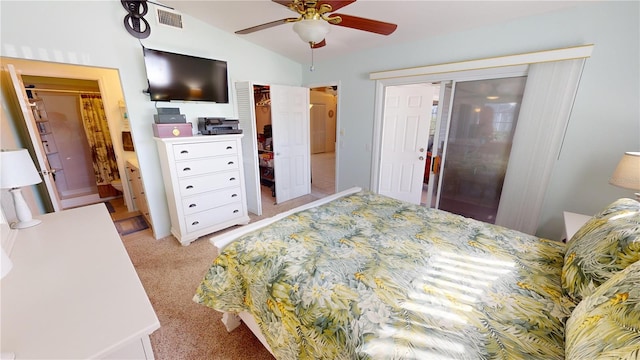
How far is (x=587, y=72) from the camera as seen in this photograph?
199 centimetres

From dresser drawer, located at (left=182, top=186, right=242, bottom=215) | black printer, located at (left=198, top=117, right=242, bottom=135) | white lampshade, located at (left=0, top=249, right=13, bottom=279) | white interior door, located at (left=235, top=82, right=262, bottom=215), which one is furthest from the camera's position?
white interior door, located at (left=235, top=82, right=262, bottom=215)

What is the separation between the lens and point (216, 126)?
2855 millimetres

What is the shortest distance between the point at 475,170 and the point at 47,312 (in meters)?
3.40

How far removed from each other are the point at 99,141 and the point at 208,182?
2.79 m

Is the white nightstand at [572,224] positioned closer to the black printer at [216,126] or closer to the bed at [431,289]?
the bed at [431,289]

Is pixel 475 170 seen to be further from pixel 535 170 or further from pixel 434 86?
pixel 434 86

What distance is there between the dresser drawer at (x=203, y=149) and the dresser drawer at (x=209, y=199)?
461mm

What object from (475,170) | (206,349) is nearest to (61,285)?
(206,349)

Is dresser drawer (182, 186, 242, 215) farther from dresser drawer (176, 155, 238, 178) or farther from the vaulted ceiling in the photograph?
the vaulted ceiling

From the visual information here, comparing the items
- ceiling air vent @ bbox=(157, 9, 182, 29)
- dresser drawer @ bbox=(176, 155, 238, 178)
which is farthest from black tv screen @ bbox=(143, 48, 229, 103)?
dresser drawer @ bbox=(176, 155, 238, 178)

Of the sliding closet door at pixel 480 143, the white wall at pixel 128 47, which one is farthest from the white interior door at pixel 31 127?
the sliding closet door at pixel 480 143

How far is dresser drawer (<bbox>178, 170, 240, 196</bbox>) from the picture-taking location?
2662 millimetres

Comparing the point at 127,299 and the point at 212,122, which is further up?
the point at 212,122

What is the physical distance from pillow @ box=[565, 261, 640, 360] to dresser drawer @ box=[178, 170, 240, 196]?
2.98 meters
